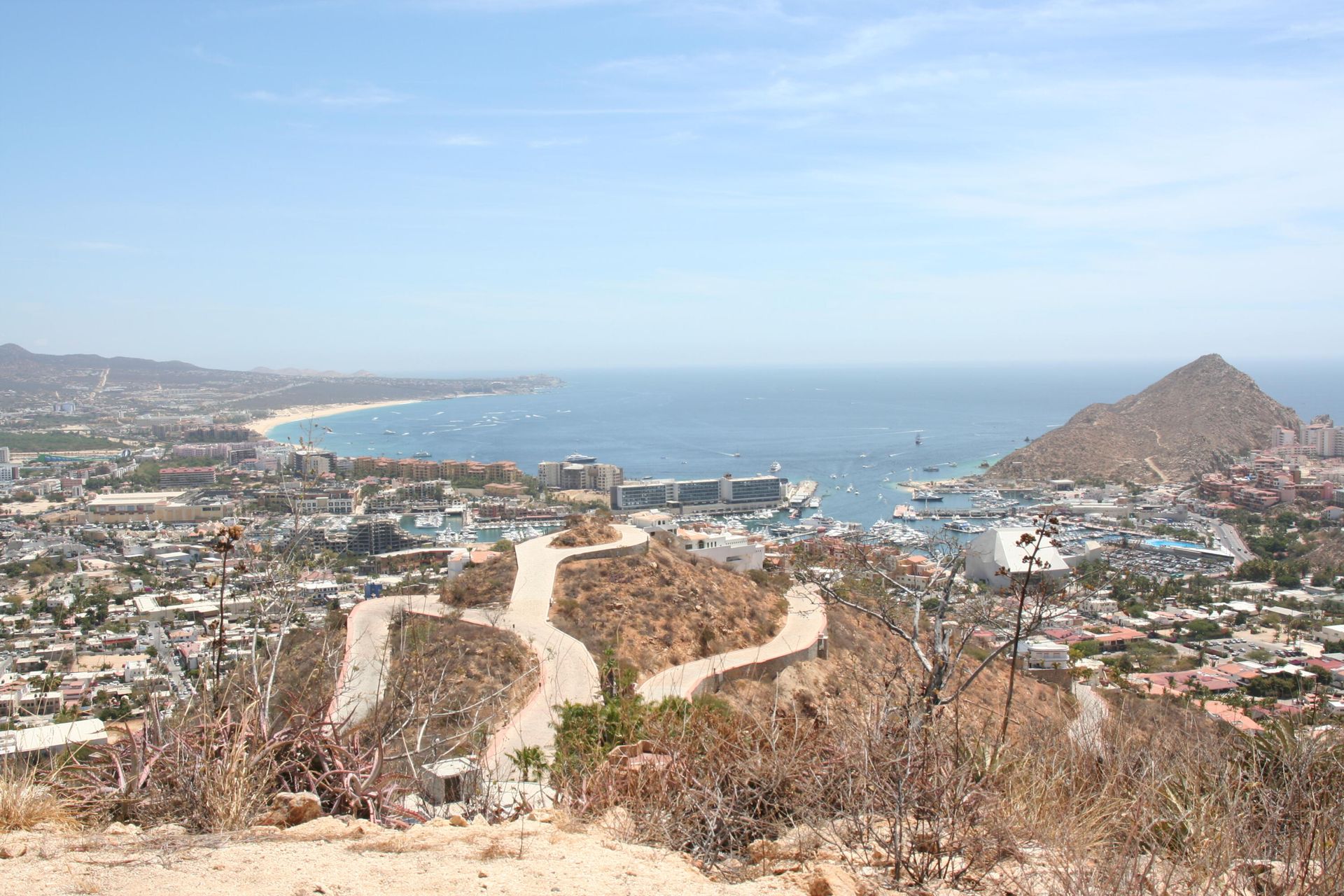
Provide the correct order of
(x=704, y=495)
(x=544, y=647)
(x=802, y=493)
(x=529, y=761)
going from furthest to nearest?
(x=802, y=493) < (x=704, y=495) < (x=544, y=647) < (x=529, y=761)

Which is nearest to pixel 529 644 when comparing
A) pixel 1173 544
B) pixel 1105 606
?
pixel 1105 606

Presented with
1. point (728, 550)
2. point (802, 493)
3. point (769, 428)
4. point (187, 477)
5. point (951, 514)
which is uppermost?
point (769, 428)

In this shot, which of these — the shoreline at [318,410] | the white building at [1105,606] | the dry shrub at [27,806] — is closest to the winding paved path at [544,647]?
the dry shrub at [27,806]

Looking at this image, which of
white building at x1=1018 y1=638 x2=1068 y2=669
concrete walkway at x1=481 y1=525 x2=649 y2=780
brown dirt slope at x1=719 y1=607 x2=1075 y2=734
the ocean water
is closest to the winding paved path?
concrete walkway at x1=481 y1=525 x2=649 y2=780

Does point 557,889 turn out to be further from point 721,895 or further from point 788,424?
point 788,424

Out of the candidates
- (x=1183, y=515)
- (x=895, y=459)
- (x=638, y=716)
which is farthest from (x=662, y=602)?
(x=895, y=459)

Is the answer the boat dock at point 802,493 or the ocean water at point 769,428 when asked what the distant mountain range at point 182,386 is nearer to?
→ the ocean water at point 769,428

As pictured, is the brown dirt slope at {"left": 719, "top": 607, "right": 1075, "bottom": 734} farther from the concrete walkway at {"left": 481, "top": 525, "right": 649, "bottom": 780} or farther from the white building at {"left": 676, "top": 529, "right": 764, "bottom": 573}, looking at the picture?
the white building at {"left": 676, "top": 529, "right": 764, "bottom": 573}

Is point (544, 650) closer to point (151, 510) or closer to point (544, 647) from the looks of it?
point (544, 647)
